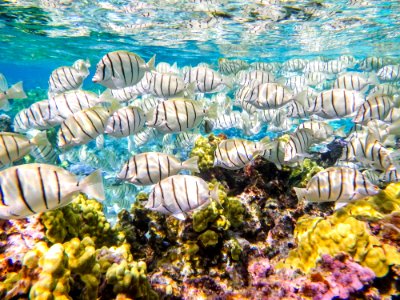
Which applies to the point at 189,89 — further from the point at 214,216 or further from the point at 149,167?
the point at 214,216

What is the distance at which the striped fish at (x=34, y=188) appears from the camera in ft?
7.68

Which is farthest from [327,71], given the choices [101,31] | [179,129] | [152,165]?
[101,31]

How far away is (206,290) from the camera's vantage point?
3.80 meters

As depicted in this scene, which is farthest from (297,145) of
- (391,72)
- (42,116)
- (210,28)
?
(210,28)

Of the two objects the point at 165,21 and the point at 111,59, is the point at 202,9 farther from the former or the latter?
the point at 111,59

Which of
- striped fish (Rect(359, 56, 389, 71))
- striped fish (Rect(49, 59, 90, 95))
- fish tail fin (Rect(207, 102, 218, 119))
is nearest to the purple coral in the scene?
fish tail fin (Rect(207, 102, 218, 119))

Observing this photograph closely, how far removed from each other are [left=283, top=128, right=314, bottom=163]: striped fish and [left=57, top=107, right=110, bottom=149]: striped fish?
296 cm

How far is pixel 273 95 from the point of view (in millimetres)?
5527

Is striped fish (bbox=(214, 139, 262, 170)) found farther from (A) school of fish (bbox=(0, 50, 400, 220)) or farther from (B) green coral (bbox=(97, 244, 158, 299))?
(B) green coral (bbox=(97, 244, 158, 299))

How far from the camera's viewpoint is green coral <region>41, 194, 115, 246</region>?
3371mm

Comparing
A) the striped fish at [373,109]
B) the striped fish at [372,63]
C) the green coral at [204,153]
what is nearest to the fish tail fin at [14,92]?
the green coral at [204,153]

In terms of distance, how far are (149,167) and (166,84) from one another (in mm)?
2295

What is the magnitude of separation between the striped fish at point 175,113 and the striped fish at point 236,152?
0.65 m

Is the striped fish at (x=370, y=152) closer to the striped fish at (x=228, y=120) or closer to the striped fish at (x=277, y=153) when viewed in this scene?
the striped fish at (x=277, y=153)
